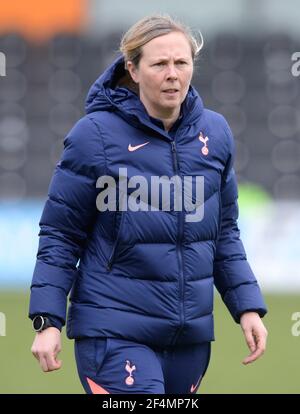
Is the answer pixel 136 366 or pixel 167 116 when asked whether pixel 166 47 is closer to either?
pixel 167 116

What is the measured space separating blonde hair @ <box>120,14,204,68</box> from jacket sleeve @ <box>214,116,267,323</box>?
0.42 m

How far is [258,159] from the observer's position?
1681cm

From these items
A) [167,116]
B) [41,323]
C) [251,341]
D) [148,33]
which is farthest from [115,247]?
[148,33]

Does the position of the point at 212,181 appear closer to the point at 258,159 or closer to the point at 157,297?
the point at 157,297

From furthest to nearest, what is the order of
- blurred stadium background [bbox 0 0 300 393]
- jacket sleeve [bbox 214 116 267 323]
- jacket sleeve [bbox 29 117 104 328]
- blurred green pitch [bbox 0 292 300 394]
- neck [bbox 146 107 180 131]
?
→ 1. blurred stadium background [bbox 0 0 300 393]
2. blurred green pitch [bbox 0 292 300 394]
3. jacket sleeve [bbox 214 116 267 323]
4. neck [bbox 146 107 180 131]
5. jacket sleeve [bbox 29 117 104 328]

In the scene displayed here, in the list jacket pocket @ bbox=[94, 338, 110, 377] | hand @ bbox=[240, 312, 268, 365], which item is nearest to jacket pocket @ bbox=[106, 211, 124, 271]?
jacket pocket @ bbox=[94, 338, 110, 377]

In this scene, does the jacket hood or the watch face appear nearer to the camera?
the watch face

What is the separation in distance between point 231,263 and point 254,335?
0.29 meters

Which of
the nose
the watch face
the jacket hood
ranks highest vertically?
the nose

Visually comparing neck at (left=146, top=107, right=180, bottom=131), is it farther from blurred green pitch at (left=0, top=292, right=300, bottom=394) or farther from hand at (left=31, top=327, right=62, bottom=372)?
blurred green pitch at (left=0, top=292, right=300, bottom=394)

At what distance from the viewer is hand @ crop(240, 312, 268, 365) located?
13.7 feet

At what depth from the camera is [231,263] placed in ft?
14.1

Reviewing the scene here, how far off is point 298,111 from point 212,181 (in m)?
13.2

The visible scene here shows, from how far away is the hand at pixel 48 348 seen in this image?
388 cm
